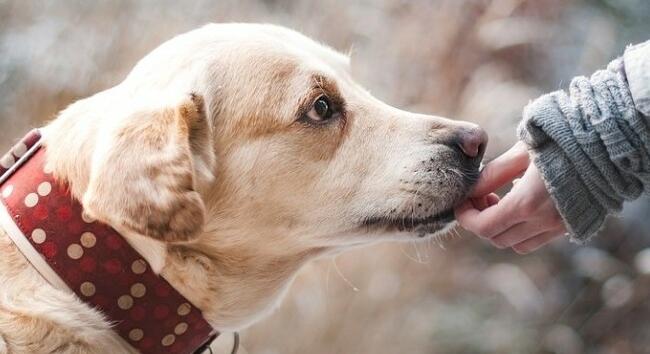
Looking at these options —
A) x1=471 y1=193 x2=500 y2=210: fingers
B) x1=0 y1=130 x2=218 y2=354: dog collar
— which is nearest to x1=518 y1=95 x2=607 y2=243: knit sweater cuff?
x1=471 y1=193 x2=500 y2=210: fingers

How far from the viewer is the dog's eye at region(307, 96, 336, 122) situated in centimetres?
165

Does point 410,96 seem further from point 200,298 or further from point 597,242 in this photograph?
point 200,298

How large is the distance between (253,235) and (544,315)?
1.67m

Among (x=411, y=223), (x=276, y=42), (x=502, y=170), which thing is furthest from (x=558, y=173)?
Answer: (x=276, y=42)

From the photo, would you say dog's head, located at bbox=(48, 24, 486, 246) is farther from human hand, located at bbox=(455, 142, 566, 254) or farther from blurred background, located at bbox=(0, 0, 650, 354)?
blurred background, located at bbox=(0, 0, 650, 354)

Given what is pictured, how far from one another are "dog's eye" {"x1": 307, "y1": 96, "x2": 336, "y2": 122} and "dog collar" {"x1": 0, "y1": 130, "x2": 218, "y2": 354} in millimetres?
463

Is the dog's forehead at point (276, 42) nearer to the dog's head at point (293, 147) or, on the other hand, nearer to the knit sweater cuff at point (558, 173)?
the dog's head at point (293, 147)

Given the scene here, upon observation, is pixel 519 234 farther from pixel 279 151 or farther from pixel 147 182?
pixel 147 182

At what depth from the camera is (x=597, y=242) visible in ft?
9.84

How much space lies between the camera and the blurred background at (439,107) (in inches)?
112

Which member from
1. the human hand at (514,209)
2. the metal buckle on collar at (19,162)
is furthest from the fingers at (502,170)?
the metal buckle on collar at (19,162)

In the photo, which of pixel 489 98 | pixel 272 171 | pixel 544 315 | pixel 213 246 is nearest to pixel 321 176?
pixel 272 171

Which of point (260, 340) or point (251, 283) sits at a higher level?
point (251, 283)

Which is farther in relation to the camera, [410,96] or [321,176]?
[410,96]
